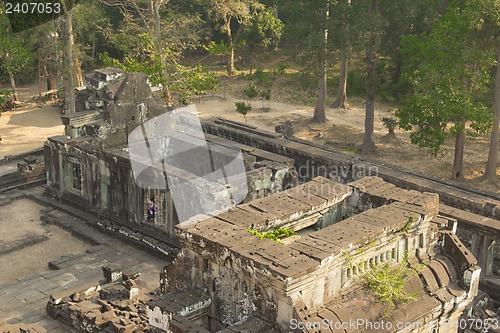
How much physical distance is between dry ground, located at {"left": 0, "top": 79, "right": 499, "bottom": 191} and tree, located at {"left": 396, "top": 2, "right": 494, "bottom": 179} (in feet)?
11.9

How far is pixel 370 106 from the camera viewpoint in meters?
30.5


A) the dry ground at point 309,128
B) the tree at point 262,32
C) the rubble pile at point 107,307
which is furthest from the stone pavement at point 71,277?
the tree at point 262,32

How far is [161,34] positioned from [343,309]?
25668 millimetres

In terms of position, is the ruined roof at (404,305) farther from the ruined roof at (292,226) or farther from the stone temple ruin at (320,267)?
the ruined roof at (292,226)

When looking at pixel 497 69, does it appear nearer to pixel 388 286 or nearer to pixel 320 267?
pixel 388 286

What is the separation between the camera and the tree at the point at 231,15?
35906 mm

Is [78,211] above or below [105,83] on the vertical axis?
below

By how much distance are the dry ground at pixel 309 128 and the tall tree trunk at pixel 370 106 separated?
0.50 metres

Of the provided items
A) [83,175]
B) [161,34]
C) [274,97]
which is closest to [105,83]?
[83,175]

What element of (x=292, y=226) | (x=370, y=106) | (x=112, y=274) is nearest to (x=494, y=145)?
(x=370, y=106)

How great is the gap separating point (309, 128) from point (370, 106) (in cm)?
528

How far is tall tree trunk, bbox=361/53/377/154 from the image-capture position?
29.6 metres

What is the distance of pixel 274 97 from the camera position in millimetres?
41000

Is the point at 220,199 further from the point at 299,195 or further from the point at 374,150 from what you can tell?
the point at 374,150
